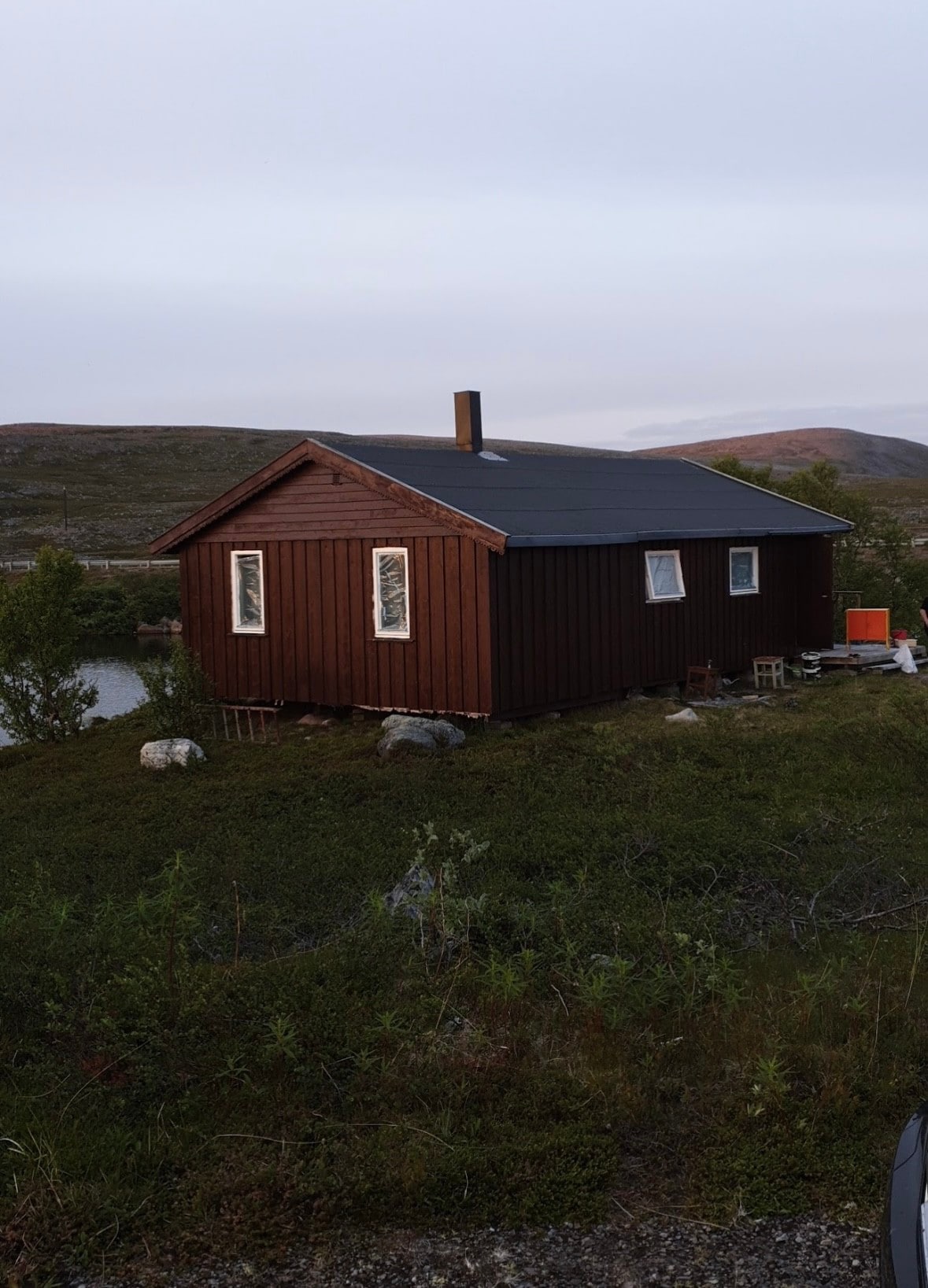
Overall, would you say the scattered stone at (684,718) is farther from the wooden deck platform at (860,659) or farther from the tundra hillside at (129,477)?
the tundra hillside at (129,477)

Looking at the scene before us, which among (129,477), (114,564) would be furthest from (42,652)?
(129,477)

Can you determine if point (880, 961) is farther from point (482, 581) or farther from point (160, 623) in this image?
point (160, 623)

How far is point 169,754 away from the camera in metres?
13.6

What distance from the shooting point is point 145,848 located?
9.57 metres

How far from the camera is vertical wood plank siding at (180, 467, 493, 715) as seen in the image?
1445 centimetres

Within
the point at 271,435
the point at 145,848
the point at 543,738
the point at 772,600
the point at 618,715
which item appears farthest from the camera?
the point at 271,435

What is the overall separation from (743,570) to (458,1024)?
14.2m

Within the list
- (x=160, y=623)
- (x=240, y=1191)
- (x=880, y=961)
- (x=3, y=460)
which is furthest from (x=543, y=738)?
(x=3, y=460)

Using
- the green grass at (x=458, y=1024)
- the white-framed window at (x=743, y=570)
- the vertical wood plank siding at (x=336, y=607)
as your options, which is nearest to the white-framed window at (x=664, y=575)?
the white-framed window at (x=743, y=570)

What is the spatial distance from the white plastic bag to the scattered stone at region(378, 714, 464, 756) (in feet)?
28.9

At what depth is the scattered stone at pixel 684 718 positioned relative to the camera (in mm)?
14328

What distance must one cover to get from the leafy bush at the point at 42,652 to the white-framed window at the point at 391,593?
4.52m

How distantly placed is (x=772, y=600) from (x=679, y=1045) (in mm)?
14705

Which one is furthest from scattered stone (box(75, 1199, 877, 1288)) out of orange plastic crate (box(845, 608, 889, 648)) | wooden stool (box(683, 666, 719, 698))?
orange plastic crate (box(845, 608, 889, 648))
